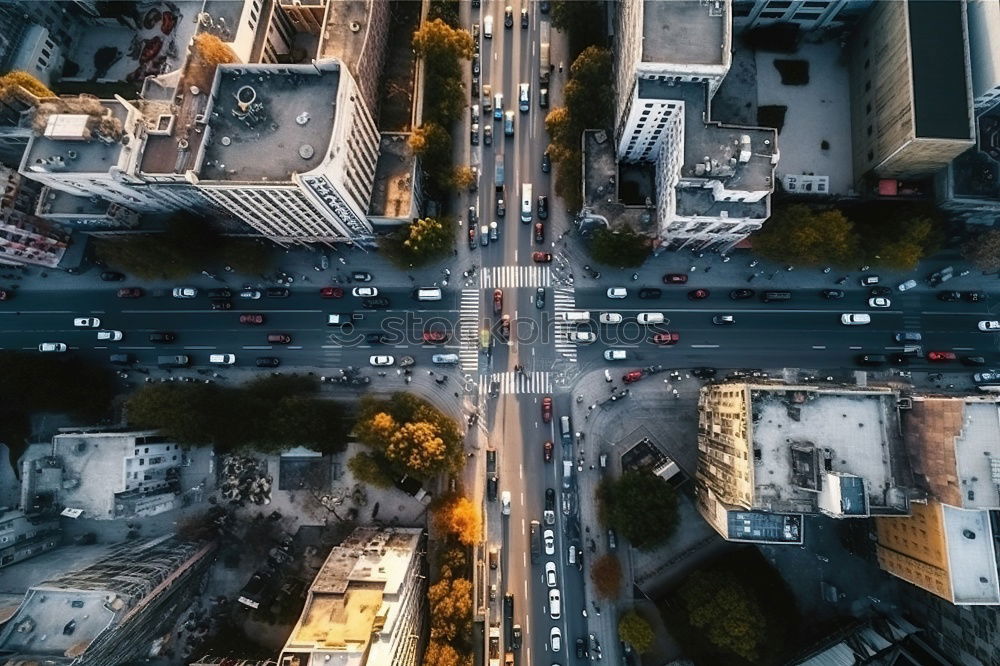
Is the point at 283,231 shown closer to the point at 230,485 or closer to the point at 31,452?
the point at 230,485

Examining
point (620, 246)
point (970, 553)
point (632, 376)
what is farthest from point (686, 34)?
point (970, 553)

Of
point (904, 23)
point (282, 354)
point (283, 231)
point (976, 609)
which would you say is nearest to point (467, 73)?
point (283, 231)

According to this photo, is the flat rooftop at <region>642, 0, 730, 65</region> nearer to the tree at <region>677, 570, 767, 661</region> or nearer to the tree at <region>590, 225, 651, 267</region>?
the tree at <region>590, 225, 651, 267</region>

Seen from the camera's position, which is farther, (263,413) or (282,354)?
(282,354)

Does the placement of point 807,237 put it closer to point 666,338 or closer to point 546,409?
point 666,338

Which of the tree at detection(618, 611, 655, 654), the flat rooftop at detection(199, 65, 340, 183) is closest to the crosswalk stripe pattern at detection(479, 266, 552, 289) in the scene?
the flat rooftop at detection(199, 65, 340, 183)

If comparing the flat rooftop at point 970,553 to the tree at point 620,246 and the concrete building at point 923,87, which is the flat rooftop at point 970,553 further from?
the tree at point 620,246

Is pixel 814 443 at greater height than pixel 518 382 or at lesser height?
lesser
